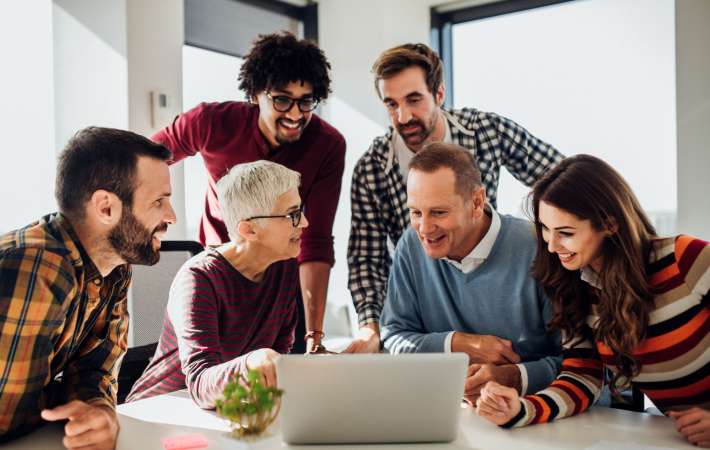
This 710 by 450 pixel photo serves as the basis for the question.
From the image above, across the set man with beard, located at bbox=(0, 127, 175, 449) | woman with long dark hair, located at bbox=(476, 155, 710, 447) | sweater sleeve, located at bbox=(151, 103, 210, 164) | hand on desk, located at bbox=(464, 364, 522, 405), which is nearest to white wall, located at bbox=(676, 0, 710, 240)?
woman with long dark hair, located at bbox=(476, 155, 710, 447)

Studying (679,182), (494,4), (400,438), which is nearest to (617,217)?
(400,438)

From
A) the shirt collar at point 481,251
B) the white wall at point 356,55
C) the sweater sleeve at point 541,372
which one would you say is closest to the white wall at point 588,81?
the white wall at point 356,55

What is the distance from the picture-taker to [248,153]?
7.91ft

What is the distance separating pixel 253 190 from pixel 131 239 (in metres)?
0.53

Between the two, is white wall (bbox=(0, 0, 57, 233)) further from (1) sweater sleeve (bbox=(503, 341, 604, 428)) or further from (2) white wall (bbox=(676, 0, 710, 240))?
(2) white wall (bbox=(676, 0, 710, 240))

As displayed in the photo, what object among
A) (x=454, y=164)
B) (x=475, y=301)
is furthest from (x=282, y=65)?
(x=475, y=301)

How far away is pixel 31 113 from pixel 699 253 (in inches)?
105

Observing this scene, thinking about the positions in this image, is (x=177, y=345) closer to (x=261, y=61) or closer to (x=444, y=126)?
(x=261, y=61)

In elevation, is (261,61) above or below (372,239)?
above

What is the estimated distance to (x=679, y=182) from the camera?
10.9ft

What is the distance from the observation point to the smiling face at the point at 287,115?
2293 mm

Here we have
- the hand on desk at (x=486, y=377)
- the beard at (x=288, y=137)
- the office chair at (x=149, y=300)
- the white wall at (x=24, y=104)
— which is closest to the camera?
the hand on desk at (x=486, y=377)

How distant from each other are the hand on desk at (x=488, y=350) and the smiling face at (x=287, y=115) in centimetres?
94

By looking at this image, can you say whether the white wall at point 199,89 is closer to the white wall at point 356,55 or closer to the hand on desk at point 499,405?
the white wall at point 356,55
